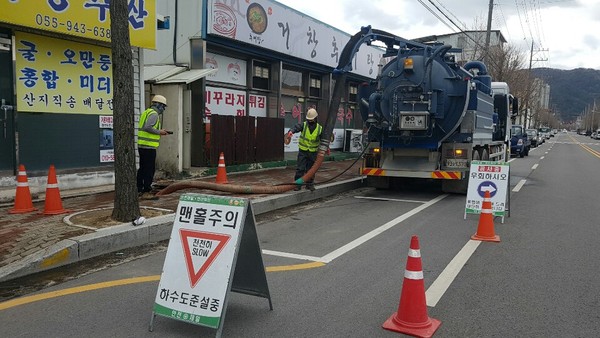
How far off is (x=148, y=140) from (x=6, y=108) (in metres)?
2.62

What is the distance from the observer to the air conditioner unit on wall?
21781 millimetres

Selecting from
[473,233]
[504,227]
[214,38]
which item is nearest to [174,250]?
[473,233]

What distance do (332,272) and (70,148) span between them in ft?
22.4

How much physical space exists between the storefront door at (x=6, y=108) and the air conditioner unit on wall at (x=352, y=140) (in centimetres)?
1496

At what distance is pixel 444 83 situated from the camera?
10.9 m

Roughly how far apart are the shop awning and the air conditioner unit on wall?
9.99 m

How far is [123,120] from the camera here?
672cm

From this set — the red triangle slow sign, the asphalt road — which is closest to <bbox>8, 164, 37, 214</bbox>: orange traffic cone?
the asphalt road

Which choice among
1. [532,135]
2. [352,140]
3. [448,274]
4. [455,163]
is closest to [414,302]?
[448,274]

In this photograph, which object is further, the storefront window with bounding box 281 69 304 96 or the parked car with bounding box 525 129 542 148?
the parked car with bounding box 525 129 542 148

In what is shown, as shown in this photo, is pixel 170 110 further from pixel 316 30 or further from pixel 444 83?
pixel 316 30

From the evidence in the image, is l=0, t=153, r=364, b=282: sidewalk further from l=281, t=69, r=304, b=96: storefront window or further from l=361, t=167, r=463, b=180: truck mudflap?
l=281, t=69, r=304, b=96: storefront window

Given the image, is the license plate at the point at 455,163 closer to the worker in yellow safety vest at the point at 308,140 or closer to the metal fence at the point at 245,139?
the worker in yellow safety vest at the point at 308,140

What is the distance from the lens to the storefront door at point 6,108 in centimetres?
858
